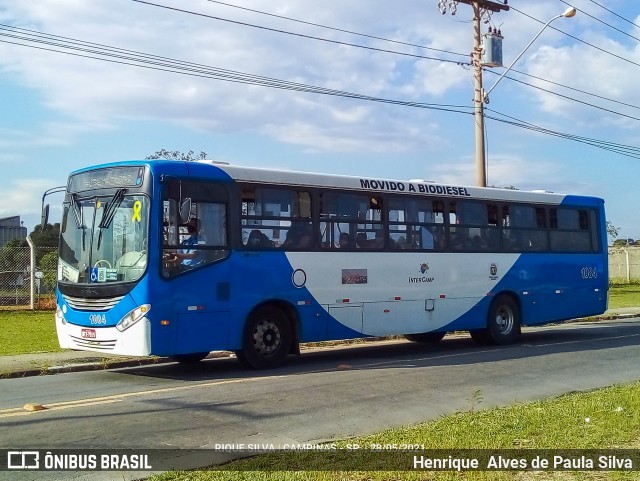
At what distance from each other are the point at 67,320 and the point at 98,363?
1.53 metres

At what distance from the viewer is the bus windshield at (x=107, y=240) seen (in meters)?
11.9

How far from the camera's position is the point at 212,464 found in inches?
272

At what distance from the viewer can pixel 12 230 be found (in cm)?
4075

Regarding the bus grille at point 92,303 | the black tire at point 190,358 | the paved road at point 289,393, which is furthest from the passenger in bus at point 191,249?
the black tire at point 190,358

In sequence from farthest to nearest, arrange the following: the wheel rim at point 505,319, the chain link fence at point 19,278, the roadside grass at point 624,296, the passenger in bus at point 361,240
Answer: the roadside grass at point 624,296
the chain link fence at point 19,278
the wheel rim at point 505,319
the passenger in bus at point 361,240

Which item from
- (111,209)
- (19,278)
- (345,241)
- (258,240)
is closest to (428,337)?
(345,241)

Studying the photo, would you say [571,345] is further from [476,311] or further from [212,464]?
[212,464]

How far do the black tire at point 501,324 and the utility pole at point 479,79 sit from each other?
631cm

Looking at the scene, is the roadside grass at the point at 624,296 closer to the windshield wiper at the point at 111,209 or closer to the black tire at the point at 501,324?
the black tire at the point at 501,324

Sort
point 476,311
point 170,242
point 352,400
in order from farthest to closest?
1. point 476,311
2. point 170,242
3. point 352,400

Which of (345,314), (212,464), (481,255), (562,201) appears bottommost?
(212,464)

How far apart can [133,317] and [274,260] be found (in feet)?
9.06

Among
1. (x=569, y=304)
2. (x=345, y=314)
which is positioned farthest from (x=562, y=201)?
(x=345, y=314)

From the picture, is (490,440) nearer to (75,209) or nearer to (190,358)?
(190,358)
